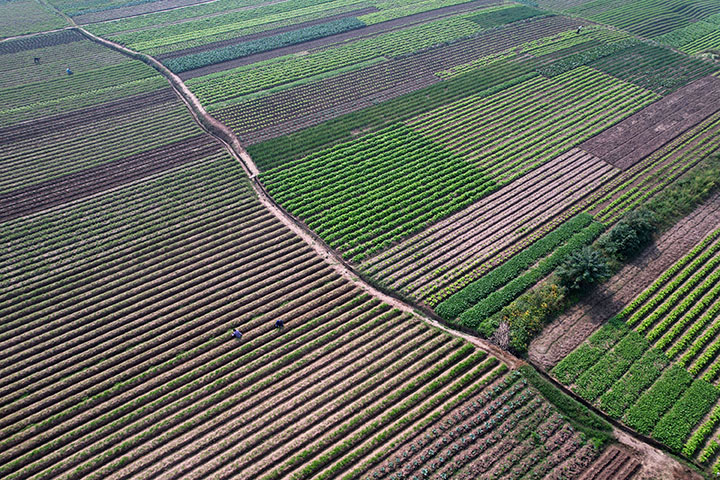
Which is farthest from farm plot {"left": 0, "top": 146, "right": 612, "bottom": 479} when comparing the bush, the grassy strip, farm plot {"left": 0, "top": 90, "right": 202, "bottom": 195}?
the bush

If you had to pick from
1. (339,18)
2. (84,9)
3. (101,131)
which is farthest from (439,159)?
(84,9)

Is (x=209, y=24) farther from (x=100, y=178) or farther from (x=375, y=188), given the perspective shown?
(x=375, y=188)

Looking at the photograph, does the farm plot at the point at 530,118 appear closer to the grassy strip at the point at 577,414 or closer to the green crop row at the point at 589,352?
the green crop row at the point at 589,352

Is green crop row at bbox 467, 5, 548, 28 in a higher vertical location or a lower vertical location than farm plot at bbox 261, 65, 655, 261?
higher

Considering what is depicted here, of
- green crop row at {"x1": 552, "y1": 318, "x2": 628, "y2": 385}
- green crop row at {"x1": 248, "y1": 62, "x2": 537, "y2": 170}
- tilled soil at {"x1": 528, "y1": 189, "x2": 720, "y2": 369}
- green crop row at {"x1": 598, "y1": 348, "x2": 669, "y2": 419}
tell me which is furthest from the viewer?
green crop row at {"x1": 248, "y1": 62, "x2": 537, "y2": 170}

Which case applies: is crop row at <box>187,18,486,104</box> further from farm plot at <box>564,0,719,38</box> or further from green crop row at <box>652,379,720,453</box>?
green crop row at <box>652,379,720,453</box>
